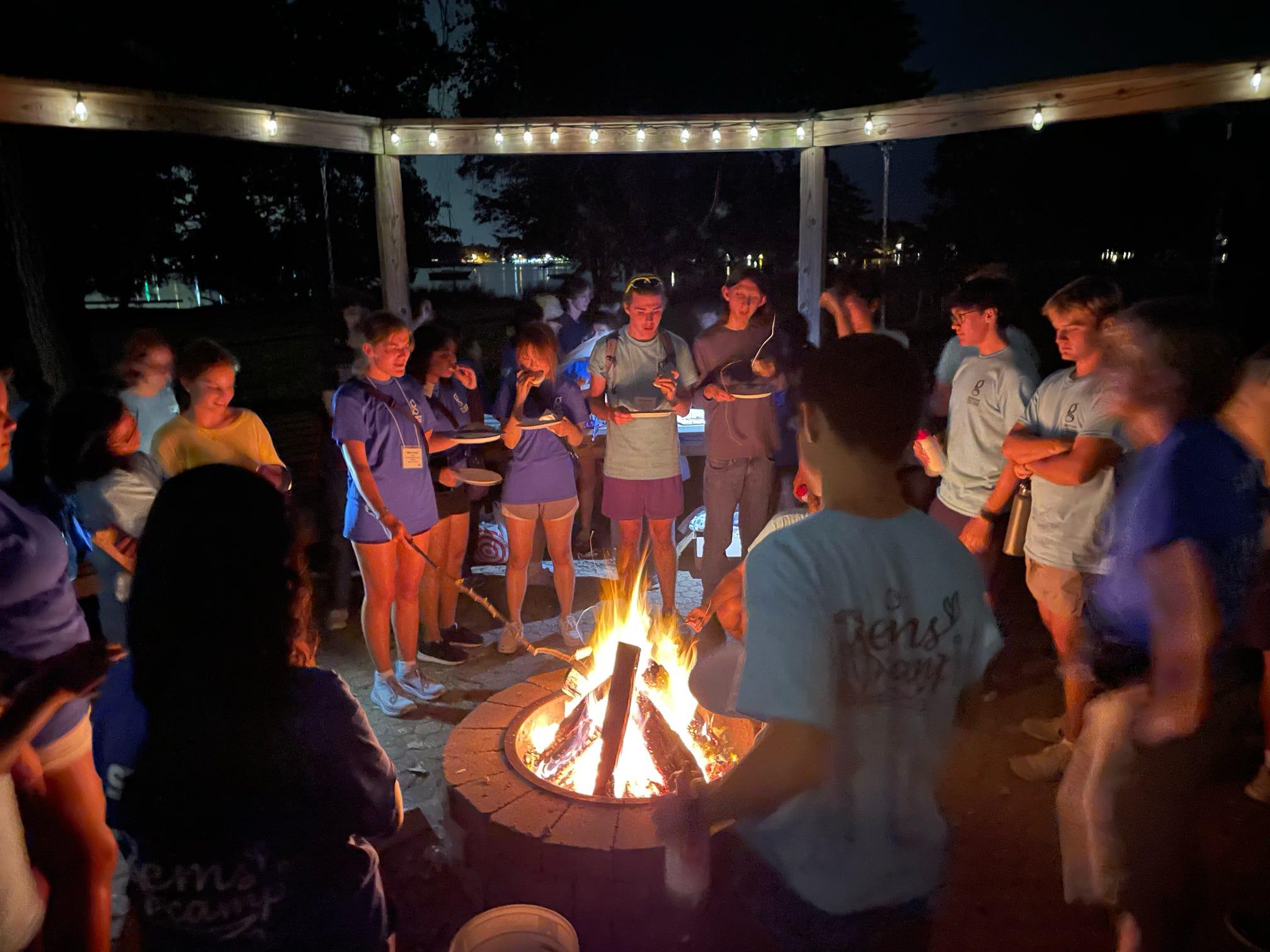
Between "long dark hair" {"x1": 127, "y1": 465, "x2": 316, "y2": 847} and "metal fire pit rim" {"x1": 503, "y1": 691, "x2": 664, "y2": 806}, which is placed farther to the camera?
"metal fire pit rim" {"x1": 503, "y1": 691, "x2": 664, "y2": 806}

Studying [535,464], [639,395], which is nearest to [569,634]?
[535,464]

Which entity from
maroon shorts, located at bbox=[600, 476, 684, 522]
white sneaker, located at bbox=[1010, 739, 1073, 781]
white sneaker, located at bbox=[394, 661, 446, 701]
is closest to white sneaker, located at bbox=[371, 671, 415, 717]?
white sneaker, located at bbox=[394, 661, 446, 701]

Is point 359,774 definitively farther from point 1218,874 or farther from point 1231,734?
point 1218,874

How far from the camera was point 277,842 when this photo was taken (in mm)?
1669

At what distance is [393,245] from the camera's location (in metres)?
7.74

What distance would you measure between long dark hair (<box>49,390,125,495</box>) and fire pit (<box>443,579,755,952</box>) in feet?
5.98

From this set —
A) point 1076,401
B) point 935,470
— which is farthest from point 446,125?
point 1076,401

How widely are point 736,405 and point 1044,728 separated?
2559 mm

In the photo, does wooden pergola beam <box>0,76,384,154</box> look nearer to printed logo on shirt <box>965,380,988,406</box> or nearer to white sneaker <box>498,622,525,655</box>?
white sneaker <box>498,622,525,655</box>

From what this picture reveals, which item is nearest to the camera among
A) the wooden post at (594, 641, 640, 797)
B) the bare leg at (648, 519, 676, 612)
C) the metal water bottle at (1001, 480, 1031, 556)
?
the wooden post at (594, 641, 640, 797)

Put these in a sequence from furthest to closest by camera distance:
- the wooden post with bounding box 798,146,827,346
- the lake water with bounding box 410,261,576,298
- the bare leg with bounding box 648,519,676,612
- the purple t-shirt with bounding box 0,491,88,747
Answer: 1. the lake water with bounding box 410,261,576,298
2. the wooden post with bounding box 798,146,827,346
3. the bare leg with bounding box 648,519,676,612
4. the purple t-shirt with bounding box 0,491,88,747

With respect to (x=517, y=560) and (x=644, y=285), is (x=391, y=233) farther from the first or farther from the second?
(x=517, y=560)

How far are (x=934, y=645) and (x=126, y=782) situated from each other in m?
1.60

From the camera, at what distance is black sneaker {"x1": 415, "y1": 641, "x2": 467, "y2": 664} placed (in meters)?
5.11
